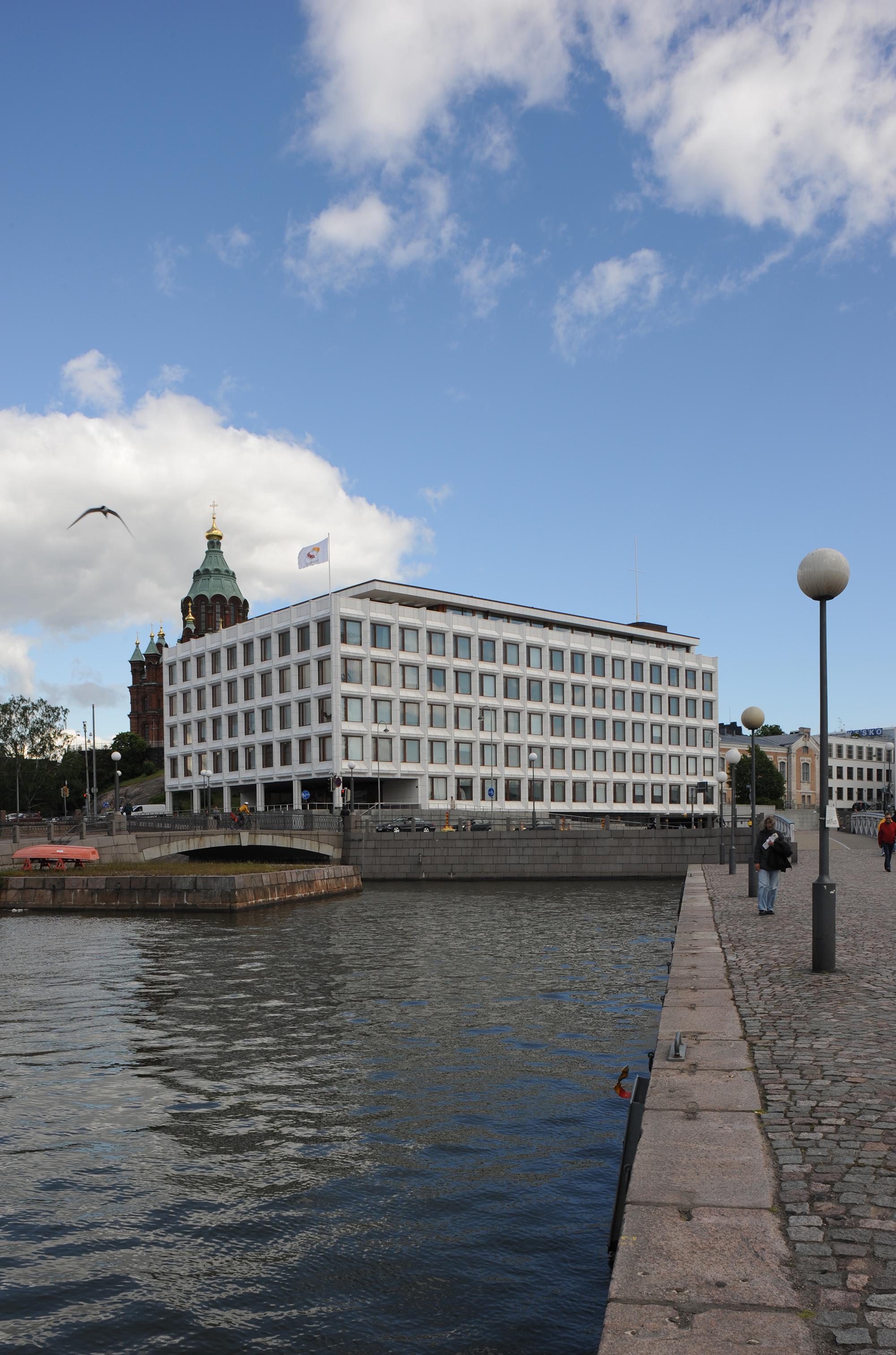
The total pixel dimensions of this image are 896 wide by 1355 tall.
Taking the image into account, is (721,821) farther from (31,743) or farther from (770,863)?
(31,743)

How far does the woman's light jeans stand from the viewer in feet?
64.6

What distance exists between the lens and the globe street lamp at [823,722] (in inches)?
487

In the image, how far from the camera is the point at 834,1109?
694cm

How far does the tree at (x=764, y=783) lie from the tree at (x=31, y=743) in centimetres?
7767

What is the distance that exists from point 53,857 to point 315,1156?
106 ft

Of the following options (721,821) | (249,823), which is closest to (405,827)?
(249,823)

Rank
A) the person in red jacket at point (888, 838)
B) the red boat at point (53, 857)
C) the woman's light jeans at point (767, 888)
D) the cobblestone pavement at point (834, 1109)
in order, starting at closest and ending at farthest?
1. the cobblestone pavement at point (834, 1109)
2. the woman's light jeans at point (767, 888)
3. the person in red jacket at point (888, 838)
4. the red boat at point (53, 857)

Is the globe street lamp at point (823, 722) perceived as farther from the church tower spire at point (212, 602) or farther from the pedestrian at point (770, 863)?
the church tower spire at point (212, 602)

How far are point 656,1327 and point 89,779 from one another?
13922 centimetres

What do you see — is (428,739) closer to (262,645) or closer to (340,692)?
(340,692)

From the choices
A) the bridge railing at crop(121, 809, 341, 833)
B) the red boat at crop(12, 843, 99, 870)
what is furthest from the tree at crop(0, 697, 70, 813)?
the red boat at crop(12, 843, 99, 870)

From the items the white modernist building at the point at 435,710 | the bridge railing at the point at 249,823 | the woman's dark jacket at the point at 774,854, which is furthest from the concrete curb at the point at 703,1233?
the white modernist building at the point at 435,710

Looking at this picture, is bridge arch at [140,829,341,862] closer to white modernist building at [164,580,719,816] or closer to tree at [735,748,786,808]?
white modernist building at [164,580,719,816]

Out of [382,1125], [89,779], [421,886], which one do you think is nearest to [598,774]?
[421,886]
